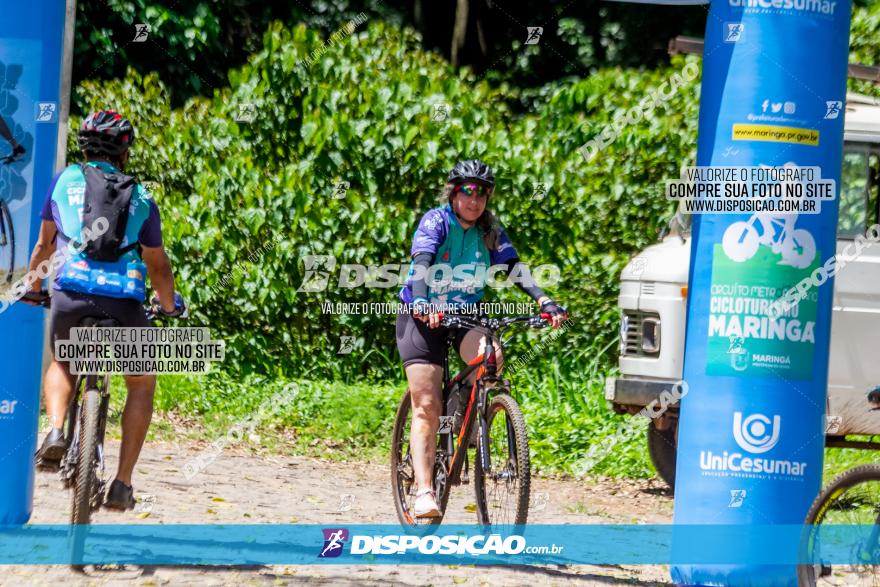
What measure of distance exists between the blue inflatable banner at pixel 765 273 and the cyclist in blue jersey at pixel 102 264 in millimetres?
2523

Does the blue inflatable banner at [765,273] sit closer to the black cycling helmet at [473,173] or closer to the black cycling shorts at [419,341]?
the black cycling helmet at [473,173]

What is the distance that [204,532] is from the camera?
7727 millimetres

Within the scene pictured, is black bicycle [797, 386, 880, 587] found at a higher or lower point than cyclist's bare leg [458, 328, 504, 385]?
lower

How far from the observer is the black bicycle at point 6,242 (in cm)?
720

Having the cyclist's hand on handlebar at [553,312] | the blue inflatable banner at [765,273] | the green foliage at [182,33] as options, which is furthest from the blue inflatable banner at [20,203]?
the green foliage at [182,33]

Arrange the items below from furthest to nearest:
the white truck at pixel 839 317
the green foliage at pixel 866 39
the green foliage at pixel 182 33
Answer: the green foliage at pixel 182 33 → the green foliage at pixel 866 39 → the white truck at pixel 839 317

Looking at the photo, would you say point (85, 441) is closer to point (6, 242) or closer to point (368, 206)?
point (6, 242)

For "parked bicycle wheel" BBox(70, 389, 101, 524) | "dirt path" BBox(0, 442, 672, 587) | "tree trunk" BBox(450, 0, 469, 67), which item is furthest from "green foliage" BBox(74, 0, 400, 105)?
"parked bicycle wheel" BBox(70, 389, 101, 524)

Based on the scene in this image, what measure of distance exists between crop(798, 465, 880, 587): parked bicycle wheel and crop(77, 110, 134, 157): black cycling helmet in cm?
345

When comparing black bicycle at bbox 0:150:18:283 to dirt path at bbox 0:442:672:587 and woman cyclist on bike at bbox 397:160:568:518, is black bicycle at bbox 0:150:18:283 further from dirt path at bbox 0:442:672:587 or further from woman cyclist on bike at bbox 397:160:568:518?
woman cyclist on bike at bbox 397:160:568:518

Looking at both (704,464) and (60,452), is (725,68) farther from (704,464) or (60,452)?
(60,452)

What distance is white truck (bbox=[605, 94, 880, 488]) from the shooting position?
984cm

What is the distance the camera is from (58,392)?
6.57 m

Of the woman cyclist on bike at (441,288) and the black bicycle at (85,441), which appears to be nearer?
the black bicycle at (85,441)
